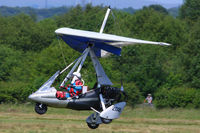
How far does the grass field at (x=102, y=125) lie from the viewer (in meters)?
19.0

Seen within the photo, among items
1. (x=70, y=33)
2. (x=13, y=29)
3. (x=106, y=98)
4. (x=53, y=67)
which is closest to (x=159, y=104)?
(x=53, y=67)

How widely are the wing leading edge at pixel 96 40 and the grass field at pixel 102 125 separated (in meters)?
3.54

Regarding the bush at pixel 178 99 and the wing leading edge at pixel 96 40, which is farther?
the bush at pixel 178 99

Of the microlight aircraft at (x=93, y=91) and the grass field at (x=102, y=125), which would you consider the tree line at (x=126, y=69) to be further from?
the microlight aircraft at (x=93, y=91)

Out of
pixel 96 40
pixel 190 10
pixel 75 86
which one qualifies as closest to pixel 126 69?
pixel 96 40

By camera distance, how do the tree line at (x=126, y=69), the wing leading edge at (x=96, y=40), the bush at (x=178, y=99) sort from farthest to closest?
the tree line at (x=126, y=69), the bush at (x=178, y=99), the wing leading edge at (x=96, y=40)

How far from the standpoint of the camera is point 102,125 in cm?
2130

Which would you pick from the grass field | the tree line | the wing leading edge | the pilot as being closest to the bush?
the tree line

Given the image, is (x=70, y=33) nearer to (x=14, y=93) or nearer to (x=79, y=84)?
(x=79, y=84)

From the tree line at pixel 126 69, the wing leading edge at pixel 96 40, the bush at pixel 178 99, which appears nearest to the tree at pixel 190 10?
the tree line at pixel 126 69

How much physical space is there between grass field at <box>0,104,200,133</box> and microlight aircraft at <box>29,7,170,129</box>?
1985mm

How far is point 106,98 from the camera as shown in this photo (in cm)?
1691

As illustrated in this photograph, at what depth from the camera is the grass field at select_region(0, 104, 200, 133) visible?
19.0 metres

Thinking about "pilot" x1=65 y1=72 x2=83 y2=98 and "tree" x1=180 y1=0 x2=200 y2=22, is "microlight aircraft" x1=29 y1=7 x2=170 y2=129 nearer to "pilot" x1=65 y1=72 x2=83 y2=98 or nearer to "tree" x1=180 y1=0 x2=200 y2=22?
"pilot" x1=65 y1=72 x2=83 y2=98
